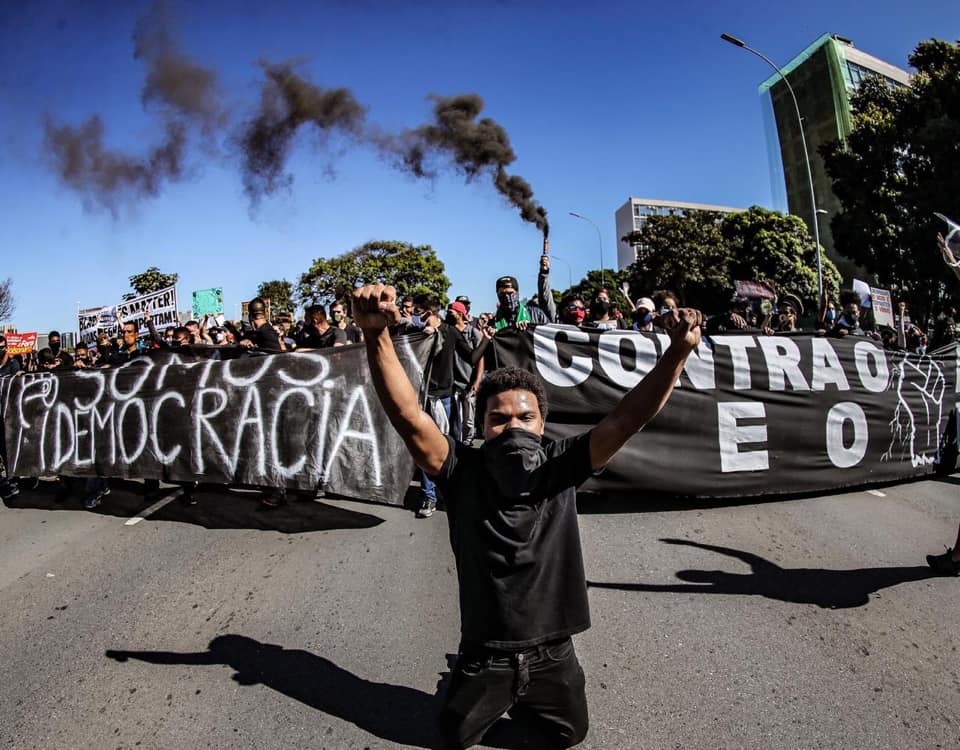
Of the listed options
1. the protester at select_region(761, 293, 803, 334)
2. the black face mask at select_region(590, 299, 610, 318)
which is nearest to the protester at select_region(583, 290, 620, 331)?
the black face mask at select_region(590, 299, 610, 318)

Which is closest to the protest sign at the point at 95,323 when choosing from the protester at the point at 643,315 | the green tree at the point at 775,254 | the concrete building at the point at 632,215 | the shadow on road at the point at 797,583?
the protester at the point at 643,315

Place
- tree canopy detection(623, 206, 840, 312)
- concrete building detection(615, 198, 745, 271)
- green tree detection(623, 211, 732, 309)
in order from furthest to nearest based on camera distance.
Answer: concrete building detection(615, 198, 745, 271)
green tree detection(623, 211, 732, 309)
tree canopy detection(623, 206, 840, 312)

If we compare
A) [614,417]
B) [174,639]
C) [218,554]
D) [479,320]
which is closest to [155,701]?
[174,639]

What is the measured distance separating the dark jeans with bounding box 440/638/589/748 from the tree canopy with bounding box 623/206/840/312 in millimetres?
36831

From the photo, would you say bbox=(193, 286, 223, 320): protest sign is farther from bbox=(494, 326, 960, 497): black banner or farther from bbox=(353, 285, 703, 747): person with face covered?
bbox=(353, 285, 703, 747): person with face covered

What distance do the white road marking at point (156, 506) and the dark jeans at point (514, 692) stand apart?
4.65 metres

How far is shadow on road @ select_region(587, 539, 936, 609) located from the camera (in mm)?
3545

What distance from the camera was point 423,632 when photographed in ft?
10.5

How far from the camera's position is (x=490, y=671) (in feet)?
6.15

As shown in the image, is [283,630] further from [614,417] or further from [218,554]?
[614,417]

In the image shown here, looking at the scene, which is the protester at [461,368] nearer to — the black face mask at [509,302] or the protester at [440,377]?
the protester at [440,377]

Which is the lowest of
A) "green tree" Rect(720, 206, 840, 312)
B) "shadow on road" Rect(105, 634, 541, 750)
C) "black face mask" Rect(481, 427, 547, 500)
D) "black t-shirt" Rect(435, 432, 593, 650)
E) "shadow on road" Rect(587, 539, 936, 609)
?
"shadow on road" Rect(105, 634, 541, 750)

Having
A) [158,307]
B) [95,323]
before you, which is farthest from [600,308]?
[95,323]

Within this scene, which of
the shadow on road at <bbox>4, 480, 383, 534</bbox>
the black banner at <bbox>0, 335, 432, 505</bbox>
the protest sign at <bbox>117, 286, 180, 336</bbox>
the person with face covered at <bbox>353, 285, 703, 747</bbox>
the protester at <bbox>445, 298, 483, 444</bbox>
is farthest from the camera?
the protest sign at <bbox>117, 286, 180, 336</bbox>
